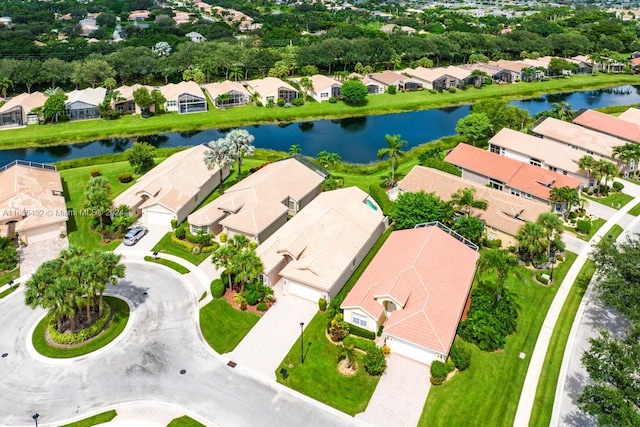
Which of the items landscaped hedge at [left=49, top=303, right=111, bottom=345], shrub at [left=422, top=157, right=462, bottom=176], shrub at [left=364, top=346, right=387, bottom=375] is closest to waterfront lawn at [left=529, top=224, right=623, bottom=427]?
shrub at [left=364, top=346, right=387, bottom=375]

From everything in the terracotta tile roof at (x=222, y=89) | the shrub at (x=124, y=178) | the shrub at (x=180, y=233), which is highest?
the shrub at (x=180, y=233)

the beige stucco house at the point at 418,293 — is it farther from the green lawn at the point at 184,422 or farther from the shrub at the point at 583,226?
the shrub at the point at 583,226

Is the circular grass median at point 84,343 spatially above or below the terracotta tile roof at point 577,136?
below

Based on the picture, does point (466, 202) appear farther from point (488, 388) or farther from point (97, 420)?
point (97, 420)

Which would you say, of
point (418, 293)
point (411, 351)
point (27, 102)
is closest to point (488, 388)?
point (411, 351)

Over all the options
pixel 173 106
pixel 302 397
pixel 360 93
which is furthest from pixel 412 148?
pixel 302 397

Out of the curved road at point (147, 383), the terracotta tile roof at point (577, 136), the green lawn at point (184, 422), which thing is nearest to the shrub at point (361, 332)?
the curved road at point (147, 383)

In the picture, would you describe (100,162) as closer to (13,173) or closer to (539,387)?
(13,173)

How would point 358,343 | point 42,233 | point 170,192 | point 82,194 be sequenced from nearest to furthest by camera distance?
point 358,343
point 42,233
point 170,192
point 82,194
